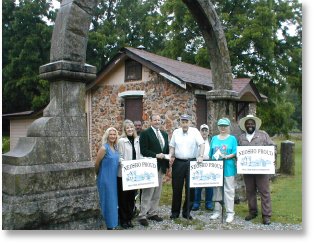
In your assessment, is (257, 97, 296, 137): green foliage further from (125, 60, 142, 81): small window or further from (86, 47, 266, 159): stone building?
(125, 60, 142, 81): small window

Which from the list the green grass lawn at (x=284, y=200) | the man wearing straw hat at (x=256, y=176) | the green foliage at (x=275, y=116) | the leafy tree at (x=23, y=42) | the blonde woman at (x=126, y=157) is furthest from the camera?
the green foliage at (x=275, y=116)

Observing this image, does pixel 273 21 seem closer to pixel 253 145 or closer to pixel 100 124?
pixel 100 124

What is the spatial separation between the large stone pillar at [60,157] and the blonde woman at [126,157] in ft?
2.38

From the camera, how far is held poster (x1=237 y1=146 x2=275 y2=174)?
220 inches

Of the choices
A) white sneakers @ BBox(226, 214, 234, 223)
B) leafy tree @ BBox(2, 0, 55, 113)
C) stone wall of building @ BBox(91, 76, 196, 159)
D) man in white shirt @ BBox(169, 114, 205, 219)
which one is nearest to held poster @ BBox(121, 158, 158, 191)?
man in white shirt @ BBox(169, 114, 205, 219)

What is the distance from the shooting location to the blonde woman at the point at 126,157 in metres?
5.27

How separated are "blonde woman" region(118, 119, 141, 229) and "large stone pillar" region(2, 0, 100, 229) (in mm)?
724

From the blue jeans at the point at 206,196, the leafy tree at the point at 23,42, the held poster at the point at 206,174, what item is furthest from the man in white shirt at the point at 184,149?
the leafy tree at the point at 23,42

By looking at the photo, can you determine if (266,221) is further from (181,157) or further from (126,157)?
(126,157)

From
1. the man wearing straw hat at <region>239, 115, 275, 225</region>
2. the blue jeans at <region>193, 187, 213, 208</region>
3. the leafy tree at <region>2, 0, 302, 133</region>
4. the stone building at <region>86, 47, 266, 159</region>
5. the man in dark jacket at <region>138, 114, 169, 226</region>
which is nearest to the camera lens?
the man in dark jacket at <region>138, 114, 169, 226</region>

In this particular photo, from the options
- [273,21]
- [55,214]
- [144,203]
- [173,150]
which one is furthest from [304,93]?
[273,21]

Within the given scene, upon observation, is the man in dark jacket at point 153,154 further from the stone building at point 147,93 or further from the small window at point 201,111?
the small window at point 201,111

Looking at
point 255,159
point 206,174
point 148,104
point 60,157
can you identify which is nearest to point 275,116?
point 148,104

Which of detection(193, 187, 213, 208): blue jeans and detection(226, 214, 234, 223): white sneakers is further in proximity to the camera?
detection(193, 187, 213, 208): blue jeans
